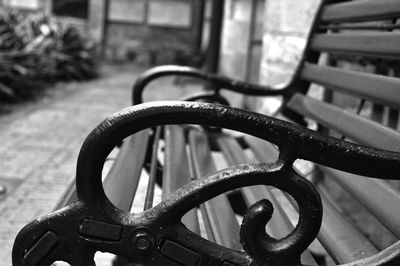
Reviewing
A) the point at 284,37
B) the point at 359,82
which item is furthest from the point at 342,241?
the point at 284,37

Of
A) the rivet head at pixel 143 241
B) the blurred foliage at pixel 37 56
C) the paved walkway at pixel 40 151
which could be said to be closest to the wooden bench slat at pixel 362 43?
the rivet head at pixel 143 241

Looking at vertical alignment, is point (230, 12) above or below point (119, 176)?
above

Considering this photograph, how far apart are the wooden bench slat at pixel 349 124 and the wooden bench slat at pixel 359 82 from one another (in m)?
0.07

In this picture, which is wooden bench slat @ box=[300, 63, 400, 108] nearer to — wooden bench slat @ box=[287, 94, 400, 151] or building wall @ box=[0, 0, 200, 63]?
wooden bench slat @ box=[287, 94, 400, 151]

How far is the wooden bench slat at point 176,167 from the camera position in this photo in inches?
50.5

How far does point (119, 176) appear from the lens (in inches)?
57.4

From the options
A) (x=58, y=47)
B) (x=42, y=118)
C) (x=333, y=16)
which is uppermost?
(x=333, y=16)

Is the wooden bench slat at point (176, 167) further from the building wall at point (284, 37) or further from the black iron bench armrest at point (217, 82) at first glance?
the building wall at point (284, 37)

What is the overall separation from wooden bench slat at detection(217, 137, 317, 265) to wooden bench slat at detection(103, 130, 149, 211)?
0.98 ft

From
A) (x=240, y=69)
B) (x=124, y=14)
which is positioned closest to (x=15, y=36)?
(x=240, y=69)

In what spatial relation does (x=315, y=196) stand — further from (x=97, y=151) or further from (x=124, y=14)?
(x=124, y=14)

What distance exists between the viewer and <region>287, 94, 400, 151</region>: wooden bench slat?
1362mm

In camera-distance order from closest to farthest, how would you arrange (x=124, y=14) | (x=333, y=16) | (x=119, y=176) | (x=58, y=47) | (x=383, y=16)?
(x=119, y=176) < (x=383, y=16) < (x=333, y=16) < (x=58, y=47) < (x=124, y=14)

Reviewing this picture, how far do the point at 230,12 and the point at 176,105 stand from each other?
234 inches
